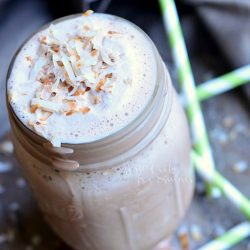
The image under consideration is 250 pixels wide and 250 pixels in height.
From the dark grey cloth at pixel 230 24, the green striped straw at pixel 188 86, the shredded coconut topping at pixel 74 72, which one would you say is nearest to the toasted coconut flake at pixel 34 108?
the shredded coconut topping at pixel 74 72

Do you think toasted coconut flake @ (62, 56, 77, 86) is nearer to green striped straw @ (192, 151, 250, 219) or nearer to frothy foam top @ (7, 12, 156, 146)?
frothy foam top @ (7, 12, 156, 146)

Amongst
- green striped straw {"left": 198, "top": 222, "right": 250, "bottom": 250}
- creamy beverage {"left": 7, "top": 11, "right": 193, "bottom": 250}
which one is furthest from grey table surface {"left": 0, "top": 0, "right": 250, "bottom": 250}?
creamy beverage {"left": 7, "top": 11, "right": 193, "bottom": 250}

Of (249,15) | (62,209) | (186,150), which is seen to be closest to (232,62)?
(249,15)

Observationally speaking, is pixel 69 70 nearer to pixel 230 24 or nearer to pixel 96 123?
pixel 96 123

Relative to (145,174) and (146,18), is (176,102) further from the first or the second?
(146,18)

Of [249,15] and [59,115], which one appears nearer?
[59,115]

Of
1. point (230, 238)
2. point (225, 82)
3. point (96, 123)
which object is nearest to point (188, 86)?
point (225, 82)
